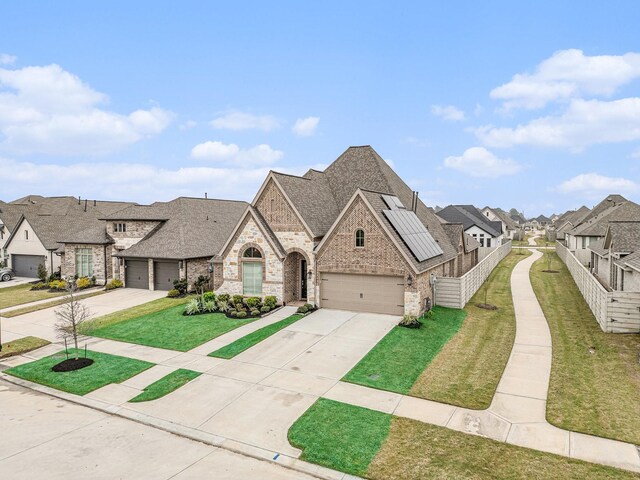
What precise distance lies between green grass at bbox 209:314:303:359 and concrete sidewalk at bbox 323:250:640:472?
5.17 meters

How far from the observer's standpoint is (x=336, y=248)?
21.4 m

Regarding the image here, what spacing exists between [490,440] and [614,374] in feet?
21.9

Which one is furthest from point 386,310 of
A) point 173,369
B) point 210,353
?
point 173,369

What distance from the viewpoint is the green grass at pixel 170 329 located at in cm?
1736

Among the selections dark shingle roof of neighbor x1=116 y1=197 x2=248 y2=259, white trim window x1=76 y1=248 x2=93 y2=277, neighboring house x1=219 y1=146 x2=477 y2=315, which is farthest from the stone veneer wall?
white trim window x1=76 y1=248 x2=93 y2=277

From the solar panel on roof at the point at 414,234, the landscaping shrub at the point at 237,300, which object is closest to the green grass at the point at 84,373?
the landscaping shrub at the point at 237,300

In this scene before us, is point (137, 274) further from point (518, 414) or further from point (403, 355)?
point (518, 414)

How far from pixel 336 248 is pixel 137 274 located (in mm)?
17767

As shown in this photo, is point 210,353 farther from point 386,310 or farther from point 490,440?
point 490,440

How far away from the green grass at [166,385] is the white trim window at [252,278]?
949 cm

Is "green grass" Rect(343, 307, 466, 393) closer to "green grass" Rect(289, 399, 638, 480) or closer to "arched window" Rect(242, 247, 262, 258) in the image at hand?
"green grass" Rect(289, 399, 638, 480)

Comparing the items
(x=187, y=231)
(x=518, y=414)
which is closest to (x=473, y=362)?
(x=518, y=414)

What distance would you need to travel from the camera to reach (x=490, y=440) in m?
9.36

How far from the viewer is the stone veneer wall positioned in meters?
22.7
